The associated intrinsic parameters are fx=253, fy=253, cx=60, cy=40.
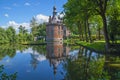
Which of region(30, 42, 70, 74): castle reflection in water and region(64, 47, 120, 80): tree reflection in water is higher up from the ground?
region(64, 47, 120, 80): tree reflection in water

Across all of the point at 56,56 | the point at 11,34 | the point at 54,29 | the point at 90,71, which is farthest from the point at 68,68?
the point at 11,34

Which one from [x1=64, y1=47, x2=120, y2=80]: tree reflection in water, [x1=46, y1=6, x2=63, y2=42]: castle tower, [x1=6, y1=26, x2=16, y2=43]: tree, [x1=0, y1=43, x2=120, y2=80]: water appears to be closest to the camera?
[x1=64, y1=47, x2=120, y2=80]: tree reflection in water

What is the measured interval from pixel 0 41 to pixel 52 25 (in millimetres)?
21845

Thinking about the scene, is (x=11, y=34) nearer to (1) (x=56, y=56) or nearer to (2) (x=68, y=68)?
(1) (x=56, y=56)

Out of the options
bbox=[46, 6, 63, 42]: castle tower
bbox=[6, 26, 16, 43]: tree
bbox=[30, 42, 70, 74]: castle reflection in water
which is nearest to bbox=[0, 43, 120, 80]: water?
bbox=[30, 42, 70, 74]: castle reflection in water

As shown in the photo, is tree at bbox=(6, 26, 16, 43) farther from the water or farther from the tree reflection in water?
the tree reflection in water

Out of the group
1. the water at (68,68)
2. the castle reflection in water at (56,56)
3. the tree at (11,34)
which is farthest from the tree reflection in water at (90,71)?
the tree at (11,34)

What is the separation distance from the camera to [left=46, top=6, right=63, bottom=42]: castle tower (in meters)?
99.7

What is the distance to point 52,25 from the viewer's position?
101125mm

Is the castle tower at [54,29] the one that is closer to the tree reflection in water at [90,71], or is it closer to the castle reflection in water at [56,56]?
the castle reflection in water at [56,56]

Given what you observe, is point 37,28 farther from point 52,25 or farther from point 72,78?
point 72,78

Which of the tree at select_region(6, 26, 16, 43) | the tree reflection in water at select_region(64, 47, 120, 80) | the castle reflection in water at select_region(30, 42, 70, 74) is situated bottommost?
the castle reflection in water at select_region(30, 42, 70, 74)

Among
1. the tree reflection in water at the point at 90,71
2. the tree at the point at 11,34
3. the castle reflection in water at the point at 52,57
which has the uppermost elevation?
the tree at the point at 11,34

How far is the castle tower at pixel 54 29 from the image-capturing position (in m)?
99.7
